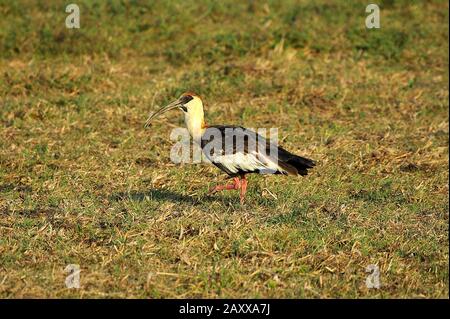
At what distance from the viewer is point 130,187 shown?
8180 mm

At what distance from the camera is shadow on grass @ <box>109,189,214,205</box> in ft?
25.7

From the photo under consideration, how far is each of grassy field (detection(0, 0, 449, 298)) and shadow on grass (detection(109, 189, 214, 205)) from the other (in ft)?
0.07

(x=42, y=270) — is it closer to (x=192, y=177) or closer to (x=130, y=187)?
(x=130, y=187)

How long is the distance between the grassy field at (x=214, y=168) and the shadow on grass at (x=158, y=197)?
0.02 m

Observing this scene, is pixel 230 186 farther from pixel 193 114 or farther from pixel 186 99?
pixel 186 99

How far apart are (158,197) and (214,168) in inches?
46.9

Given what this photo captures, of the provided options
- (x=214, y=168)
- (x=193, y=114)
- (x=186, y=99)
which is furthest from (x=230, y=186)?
(x=214, y=168)

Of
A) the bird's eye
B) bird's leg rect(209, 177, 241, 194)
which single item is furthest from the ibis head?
bird's leg rect(209, 177, 241, 194)

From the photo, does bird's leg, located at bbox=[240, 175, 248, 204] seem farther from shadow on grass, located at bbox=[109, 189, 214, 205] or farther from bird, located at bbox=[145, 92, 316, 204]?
shadow on grass, located at bbox=[109, 189, 214, 205]

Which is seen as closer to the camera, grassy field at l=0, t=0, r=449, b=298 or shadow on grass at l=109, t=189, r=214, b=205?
grassy field at l=0, t=0, r=449, b=298

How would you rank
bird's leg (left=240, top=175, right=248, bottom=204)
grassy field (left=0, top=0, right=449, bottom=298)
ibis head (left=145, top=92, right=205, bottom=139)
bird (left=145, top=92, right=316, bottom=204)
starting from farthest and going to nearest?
ibis head (left=145, top=92, right=205, bottom=139) → bird's leg (left=240, top=175, right=248, bottom=204) → bird (left=145, top=92, right=316, bottom=204) → grassy field (left=0, top=0, right=449, bottom=298)

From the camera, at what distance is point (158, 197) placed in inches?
313

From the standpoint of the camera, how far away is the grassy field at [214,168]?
6.23 meters
